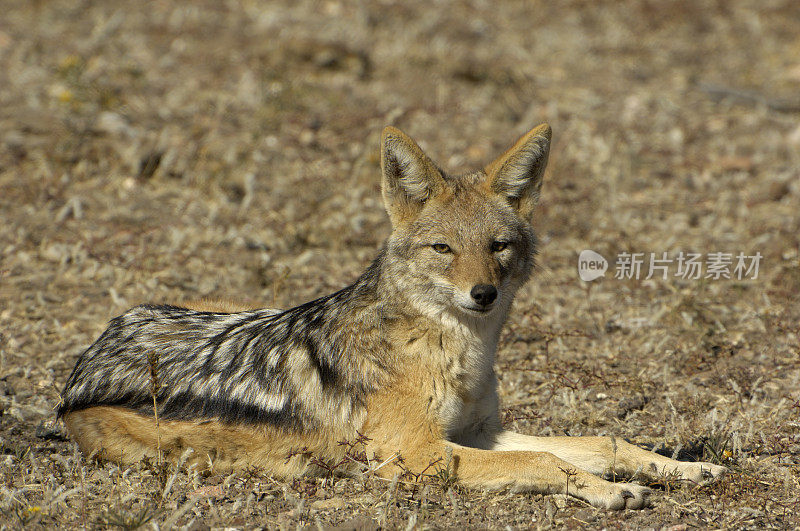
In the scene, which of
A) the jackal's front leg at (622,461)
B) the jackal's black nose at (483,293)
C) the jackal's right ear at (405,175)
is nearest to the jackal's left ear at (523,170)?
the jackal's right ear at (405,175)

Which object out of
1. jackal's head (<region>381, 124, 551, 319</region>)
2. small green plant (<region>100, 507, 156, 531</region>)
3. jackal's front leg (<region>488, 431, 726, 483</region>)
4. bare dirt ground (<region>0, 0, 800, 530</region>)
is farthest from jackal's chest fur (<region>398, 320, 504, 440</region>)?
small green plant (<region>100, 507, 156, 531</region>)

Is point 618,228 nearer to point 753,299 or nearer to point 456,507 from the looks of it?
point 753,299

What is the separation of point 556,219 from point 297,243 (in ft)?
10.3

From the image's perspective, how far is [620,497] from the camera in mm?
5125

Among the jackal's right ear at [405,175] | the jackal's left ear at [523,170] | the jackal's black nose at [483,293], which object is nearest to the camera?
the jackal's black nose at [483,293]

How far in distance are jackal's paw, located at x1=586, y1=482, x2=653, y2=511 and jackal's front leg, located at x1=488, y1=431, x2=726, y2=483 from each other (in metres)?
0.21

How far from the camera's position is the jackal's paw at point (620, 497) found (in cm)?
511

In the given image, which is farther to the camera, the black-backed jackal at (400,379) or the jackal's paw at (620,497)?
the black-backed jackal at (400,379)

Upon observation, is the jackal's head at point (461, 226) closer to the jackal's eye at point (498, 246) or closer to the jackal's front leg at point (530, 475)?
the jackal's eye at point (498, 246)

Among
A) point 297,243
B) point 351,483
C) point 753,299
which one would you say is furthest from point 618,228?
point 351,483

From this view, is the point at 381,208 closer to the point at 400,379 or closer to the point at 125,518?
the point at 400,379

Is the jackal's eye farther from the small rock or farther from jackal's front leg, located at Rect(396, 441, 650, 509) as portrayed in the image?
the small rock

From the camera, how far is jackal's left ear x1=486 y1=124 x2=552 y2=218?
5.71 meters

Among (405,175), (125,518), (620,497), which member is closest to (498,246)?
(405,175)
